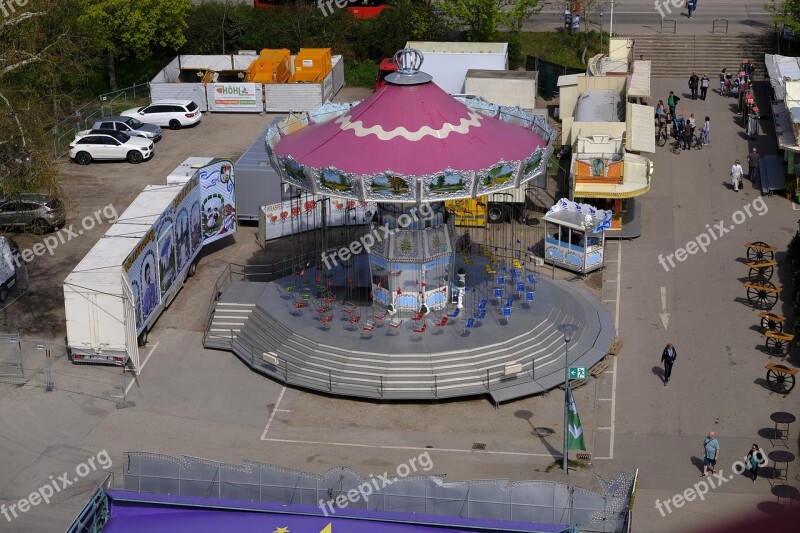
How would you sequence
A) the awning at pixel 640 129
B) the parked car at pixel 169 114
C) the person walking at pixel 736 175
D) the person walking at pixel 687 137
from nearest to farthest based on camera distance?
the person walking at pixel 736 175
the awning at pixel 640 129
the person walking at pixel 687 137
the parked car at pixel 169 114

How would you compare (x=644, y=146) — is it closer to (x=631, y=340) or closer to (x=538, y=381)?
(x=631, y=340)

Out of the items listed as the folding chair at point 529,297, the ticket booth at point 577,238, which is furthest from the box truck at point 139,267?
the ticket booth at point 577,238

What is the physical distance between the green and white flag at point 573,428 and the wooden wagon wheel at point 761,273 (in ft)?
46.5

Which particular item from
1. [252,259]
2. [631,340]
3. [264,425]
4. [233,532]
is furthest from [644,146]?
[233,532]

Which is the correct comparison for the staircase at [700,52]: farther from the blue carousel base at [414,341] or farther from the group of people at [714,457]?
the group of people at [714,457]

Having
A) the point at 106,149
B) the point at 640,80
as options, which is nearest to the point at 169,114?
the point at 106,149

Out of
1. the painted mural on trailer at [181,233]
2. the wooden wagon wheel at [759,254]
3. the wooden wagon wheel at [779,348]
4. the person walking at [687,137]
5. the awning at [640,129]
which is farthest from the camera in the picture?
the person walking at [687,137]

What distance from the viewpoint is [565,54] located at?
69250mm

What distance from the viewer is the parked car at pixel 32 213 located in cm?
4706

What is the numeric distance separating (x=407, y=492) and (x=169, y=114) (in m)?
38.3

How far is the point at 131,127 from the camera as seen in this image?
57688 mm

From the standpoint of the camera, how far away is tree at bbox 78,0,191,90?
213ft

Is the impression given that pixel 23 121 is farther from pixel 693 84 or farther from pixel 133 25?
pixel 693 84

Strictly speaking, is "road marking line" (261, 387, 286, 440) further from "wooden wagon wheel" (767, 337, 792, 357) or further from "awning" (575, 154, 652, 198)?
"awning" (575, 154, 652, 198)
